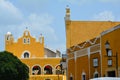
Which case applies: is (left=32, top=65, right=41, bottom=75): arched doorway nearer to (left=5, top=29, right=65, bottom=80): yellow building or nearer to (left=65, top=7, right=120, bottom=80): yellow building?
(left=5, top=29, right=65, bottom=80): yellow building

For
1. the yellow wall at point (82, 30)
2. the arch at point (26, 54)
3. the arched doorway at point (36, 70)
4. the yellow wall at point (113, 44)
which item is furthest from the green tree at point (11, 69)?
the arch at point (26, 54)

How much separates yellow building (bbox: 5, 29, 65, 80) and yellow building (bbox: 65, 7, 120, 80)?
25049 mm

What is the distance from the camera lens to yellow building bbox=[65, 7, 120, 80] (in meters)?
32.9

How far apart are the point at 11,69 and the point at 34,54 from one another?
27.6 metres

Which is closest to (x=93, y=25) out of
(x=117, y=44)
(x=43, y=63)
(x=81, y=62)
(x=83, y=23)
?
(x=83, y=23)

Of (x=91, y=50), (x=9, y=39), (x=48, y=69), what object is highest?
(x=9, y=39)

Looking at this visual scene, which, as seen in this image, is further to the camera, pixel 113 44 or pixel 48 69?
pixel 48 69

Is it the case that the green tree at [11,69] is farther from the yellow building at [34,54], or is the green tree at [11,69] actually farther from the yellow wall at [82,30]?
the yellow building at [34,54]

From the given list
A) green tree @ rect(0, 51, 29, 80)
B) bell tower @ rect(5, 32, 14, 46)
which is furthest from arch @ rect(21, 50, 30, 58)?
green tree @ rect(0, 51, 29, 80)

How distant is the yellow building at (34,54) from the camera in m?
76.8

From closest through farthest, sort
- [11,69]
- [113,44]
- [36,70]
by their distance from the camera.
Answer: [113,44], [11,69], [36,70]

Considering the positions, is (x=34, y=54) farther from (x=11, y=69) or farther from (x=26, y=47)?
(x=11, y=69)

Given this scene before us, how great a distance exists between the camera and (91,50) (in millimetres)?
39438

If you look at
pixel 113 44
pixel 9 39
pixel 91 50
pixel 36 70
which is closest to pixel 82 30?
pixel 91 50
